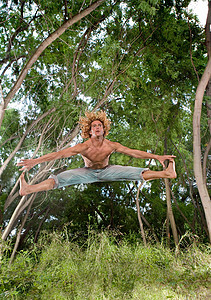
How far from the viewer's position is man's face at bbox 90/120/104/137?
372 centimetres

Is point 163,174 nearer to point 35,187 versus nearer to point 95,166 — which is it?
point 95,166

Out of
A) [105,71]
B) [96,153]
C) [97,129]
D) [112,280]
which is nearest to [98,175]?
[96,153]

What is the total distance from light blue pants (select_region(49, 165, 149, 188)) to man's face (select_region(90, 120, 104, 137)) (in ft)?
1.49

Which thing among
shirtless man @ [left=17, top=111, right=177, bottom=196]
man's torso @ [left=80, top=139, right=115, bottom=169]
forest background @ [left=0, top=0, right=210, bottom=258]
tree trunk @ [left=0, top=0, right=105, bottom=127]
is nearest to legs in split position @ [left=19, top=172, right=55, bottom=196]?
shirtless man @ [left=17, top=111, right=177, bottom=196]

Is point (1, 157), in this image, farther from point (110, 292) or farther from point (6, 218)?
point (110, 292)

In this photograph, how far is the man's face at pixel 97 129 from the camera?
3.72 metres

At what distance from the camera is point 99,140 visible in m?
3.73

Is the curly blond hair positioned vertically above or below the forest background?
below

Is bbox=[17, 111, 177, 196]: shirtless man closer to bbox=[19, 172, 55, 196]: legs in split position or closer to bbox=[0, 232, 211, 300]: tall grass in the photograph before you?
bbox=[19, 172, 55, 196]: legs in split position

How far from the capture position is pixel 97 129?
3734 millimetres

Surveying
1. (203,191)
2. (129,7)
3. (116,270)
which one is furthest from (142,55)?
(116,270)

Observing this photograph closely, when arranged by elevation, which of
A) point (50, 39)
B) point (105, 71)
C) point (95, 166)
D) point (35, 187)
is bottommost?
point (35, 187)

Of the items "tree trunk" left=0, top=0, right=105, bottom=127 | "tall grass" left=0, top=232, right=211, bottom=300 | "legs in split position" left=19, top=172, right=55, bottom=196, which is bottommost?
"tall grass" left=0, top=232, right=211, bottom=300

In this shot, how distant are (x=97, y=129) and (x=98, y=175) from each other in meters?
0.59
